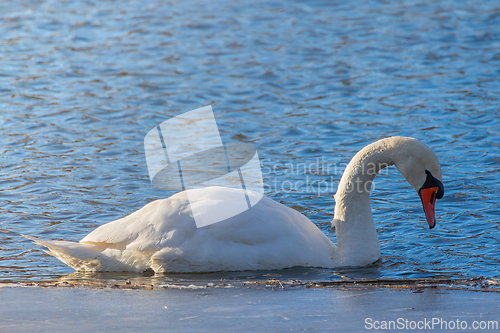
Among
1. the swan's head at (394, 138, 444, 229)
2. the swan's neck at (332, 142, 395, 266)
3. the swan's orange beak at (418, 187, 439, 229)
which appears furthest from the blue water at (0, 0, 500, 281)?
the swan's head at (394, 138, 444, 229)

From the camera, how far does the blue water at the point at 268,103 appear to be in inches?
294

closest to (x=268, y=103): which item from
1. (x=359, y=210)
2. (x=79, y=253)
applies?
(x=359, y=210)

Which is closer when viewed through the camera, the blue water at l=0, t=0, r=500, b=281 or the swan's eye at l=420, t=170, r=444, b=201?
the swan's eye at l=420, t=170, r=444, b=201

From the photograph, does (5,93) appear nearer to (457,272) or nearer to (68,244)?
(68,244)

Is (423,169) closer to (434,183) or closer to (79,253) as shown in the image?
(434,183)

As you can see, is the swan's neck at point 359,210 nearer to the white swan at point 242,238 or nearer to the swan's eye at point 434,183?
the white swan at point 242,238

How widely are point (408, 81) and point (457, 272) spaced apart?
829 centimetres

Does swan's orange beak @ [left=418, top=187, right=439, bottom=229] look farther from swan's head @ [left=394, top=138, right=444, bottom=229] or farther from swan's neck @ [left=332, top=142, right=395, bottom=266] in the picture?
swan's neck @ [left=332, top=142, right=395, bottom=266]

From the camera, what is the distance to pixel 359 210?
632 cm

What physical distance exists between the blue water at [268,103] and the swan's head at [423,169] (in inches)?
25.9

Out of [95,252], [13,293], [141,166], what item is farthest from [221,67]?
[13,293]

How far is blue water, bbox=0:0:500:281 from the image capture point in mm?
7477

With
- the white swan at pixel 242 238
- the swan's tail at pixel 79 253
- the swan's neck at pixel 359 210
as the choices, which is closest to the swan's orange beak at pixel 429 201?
the white swan at pixel 242 238

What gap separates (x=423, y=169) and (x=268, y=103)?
697 cm
